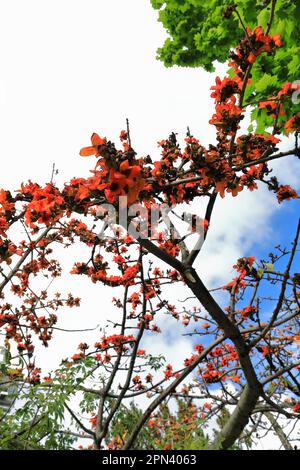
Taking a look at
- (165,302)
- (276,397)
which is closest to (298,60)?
(165,302)

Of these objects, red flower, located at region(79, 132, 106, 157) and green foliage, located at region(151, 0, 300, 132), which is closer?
red flower, located at region(79, 132, 106, 157)

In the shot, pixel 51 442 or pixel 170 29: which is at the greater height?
pixel 170 29

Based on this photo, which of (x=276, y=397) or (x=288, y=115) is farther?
(x=276, y=397)

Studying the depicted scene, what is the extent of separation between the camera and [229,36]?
5.95 metres

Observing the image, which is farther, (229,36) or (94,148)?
(229,36)

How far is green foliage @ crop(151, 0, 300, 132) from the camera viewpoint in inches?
167

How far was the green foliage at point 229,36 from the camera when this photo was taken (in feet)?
13.9

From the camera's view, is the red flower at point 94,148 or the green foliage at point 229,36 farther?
the green foliage at point 229,36

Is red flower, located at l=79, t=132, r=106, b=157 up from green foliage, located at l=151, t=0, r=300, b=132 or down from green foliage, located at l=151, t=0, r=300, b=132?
down

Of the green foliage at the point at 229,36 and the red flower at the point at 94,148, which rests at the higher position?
the green foliage at the point at 229,36

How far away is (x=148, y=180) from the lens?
8.82ft

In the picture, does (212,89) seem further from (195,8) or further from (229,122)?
(195,8)

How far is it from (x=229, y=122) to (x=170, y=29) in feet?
17.3
